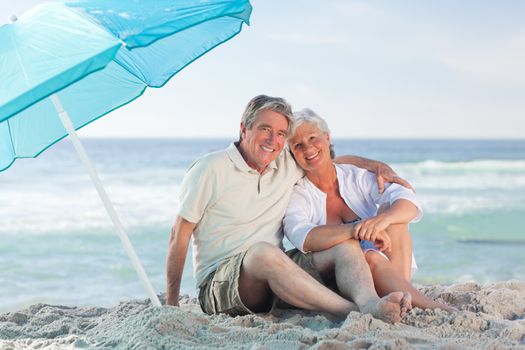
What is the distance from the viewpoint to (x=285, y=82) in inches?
1214

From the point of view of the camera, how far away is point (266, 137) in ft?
11.5

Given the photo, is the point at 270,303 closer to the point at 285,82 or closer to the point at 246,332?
the point at 246,332

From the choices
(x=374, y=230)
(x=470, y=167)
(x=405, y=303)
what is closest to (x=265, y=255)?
(x=374, y=230)

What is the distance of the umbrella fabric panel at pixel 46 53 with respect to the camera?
2.33 metres

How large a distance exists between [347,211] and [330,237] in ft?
1.58

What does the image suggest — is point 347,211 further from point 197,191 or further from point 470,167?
point 470,167

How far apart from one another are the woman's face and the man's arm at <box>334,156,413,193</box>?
270 millimetres

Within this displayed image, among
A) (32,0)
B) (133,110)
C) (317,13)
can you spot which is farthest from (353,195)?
(133,110)

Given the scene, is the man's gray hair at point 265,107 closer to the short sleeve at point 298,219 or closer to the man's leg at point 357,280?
the short sleeve at point 298,219

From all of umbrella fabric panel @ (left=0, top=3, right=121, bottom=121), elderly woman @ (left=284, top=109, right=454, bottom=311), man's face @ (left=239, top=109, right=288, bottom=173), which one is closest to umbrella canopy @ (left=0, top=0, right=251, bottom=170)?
umbrella fabric panel @ (left=0, top=3, right=121, bottom=121)

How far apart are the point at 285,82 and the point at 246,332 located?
2826 cm

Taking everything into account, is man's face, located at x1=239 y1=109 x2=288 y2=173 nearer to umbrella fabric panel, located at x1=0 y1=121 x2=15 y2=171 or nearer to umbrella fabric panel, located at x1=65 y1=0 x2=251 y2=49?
umbrella fabric panel, located at x1=65 y1=0 x2=251 y2=49

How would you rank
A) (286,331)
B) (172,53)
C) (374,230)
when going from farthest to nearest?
1. (172,53)
2. (374,230)
3. (286,331)

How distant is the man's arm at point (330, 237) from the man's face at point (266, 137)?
18.1 inches
